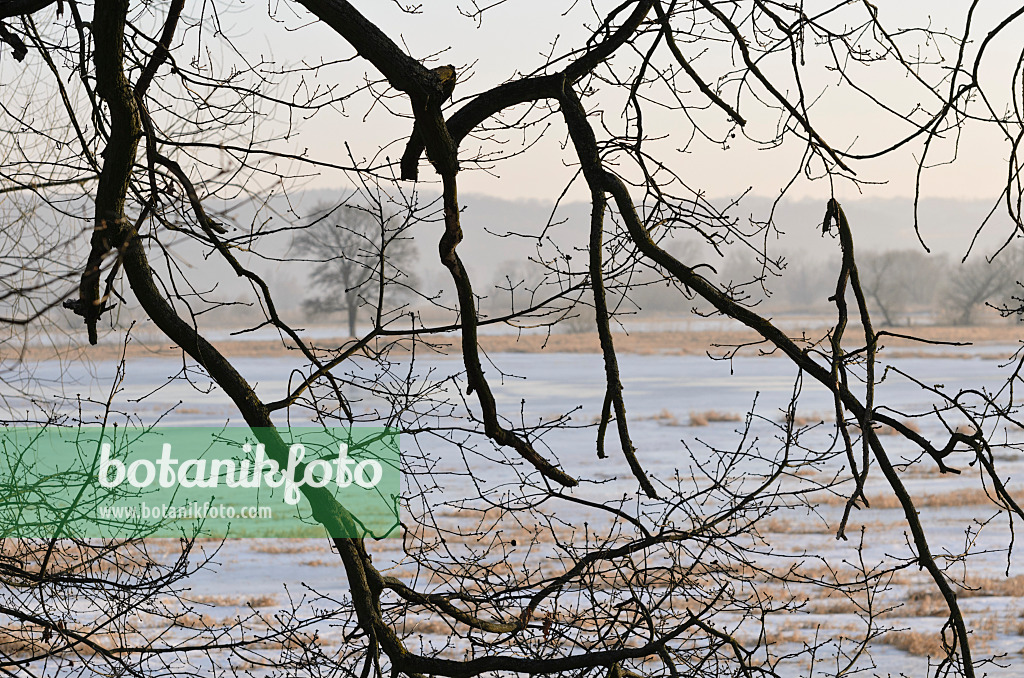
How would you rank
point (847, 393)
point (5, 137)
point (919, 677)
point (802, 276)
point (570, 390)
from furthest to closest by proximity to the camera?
point (802, 276), point (570, 390), point (919, 677), point (5, 137), point (847, 393)

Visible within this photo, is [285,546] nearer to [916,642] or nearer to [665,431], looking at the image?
[916,642]

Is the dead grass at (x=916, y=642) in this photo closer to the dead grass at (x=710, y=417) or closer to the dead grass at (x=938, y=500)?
the dead grass at (x=938, y=500)

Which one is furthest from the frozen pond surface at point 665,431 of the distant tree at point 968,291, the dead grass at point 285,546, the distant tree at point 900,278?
the distant tree at point 900,278

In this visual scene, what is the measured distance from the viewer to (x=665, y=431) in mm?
18625

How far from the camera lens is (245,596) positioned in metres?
9.92

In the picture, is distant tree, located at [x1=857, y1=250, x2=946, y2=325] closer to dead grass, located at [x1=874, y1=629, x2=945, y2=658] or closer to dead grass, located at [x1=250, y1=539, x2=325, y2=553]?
dead grass, located at [x1=250, y1=539, x2=325, y2=553]

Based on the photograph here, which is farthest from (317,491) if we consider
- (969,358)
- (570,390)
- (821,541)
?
(969,358)

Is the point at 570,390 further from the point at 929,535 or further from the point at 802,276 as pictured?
the point at 802,276

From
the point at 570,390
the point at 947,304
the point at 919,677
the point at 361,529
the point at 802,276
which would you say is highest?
the point at 802,276

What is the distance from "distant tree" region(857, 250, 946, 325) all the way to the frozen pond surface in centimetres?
771

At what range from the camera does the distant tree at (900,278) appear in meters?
39.0

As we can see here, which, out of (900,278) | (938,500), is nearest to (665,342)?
(900,278)

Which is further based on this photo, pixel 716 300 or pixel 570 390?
pixel 570 390

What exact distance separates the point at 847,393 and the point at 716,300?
15.6 inches
